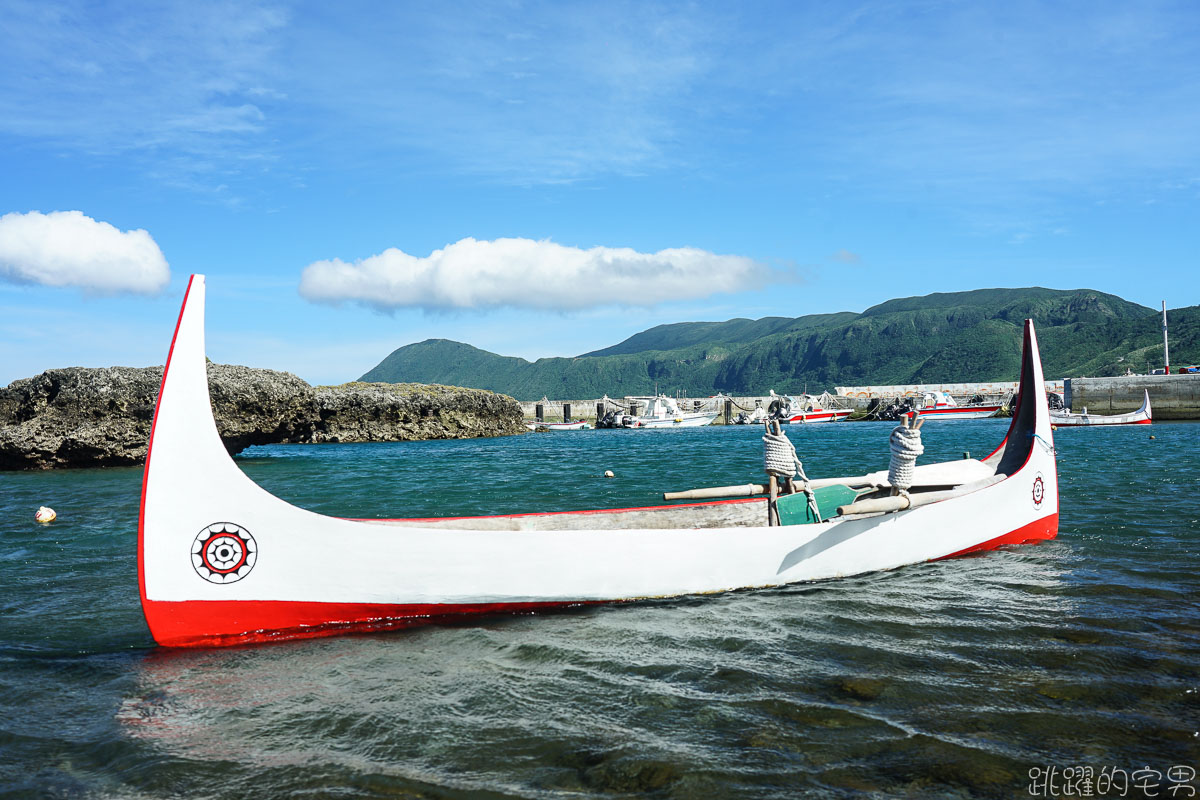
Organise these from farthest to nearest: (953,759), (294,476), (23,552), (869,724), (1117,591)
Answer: (294,476), (23,552), (1117,591), (869,724), (953,759)

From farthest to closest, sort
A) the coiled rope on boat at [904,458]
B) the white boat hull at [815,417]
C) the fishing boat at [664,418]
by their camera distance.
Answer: the fishing boat at [664,418], the white boat hull at [815,417], the coiled rope on boat at [904,458]

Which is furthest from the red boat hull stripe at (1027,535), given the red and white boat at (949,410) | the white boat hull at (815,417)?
the white boat hull at (815,417)

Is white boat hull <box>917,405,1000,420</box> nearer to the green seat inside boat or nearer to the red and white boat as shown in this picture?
the red and white boat

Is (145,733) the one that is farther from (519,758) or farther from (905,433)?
(905,433)

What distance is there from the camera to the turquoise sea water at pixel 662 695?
4520 millimetres

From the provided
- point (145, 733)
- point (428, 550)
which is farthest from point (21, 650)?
point (428, 550)

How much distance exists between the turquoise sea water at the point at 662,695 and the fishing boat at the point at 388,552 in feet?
1.00

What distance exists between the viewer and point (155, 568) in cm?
645

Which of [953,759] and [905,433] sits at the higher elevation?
[905,433]

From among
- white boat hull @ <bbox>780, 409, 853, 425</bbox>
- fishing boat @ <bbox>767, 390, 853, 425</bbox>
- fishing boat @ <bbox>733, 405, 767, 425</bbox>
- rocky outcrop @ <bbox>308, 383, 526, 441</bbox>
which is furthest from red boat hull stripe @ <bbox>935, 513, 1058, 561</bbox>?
fishing boat @ <bbox>733, 405, 767, 425</bbox>

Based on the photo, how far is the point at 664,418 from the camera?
86500mm

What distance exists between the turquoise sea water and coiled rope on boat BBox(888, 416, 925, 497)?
4.20ft

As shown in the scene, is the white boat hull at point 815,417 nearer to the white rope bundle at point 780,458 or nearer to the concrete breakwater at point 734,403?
the concrete breakwater at point 734,403

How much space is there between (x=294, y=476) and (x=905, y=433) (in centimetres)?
2210
